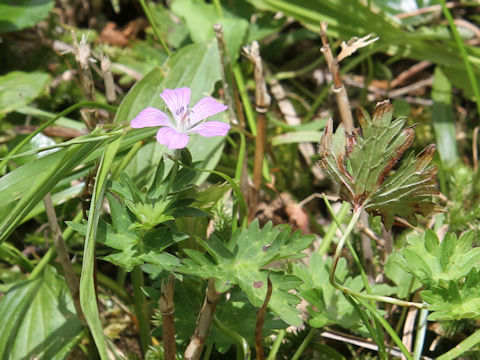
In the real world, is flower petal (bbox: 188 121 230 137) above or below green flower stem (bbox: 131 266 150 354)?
A: above

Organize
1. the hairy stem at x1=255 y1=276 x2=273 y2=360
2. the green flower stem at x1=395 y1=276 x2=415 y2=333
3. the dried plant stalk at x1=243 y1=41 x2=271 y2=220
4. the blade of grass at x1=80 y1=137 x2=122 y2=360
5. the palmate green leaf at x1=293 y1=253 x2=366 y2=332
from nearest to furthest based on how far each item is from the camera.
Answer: the blade of grass at x1=80 y1=137 x2=122 y2=360 < the hairy stem at x1=255 y1=276 x2=273 y2=360 < the palmate green leaf at x1=293 y1=253 x2=366 y2=332 < the green flower stem at x1=395 y1=276 x2=415 y2=333 < the dried plant stalk at x1=243 y1=41 x2=271 y2=220

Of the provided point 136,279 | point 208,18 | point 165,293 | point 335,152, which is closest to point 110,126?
point 136,279

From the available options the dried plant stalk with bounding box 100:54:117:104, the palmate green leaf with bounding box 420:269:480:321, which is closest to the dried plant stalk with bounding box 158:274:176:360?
the palmate green leaf with bounding box 420:269:480:321

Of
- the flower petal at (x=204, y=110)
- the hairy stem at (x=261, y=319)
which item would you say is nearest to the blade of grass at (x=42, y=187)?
the flower petal at (x=204, y=110)

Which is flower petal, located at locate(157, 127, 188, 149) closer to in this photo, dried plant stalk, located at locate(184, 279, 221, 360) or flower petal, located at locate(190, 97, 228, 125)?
flower petal, located at locate(190, 97, 228, 125)

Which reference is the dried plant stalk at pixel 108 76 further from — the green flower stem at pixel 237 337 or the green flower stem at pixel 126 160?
the green flower stem at pixel 237 337

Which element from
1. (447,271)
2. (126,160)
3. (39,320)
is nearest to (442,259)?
(447,271)
